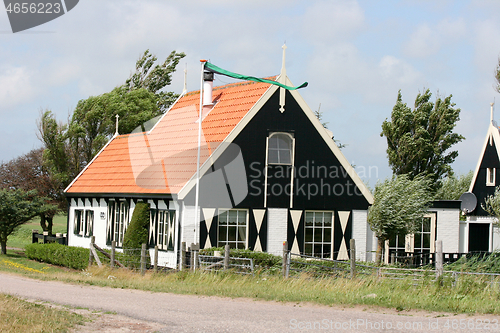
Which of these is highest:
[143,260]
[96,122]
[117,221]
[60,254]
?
[96,122]

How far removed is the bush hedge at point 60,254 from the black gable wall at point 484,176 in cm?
2119

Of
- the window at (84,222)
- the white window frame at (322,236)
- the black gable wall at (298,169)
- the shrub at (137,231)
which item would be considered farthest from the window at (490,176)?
the window at (84,222)

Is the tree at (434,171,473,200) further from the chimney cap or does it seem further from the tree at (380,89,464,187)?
the chimney cap

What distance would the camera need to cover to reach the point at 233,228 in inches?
A: 884

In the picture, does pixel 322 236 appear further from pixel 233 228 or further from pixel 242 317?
pixel 242 317

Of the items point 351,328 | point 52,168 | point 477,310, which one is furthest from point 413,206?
point 52,168

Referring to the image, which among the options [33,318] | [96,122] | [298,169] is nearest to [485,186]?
[298,169]

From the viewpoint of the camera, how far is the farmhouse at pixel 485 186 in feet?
105

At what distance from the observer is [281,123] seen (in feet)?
76.3

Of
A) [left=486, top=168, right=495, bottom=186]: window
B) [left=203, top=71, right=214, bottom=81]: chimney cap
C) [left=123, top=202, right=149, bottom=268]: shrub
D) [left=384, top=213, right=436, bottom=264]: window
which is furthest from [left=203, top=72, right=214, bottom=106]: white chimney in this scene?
[left=486, top=168, right=495, bottom=186]: window

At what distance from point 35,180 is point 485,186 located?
2861cm

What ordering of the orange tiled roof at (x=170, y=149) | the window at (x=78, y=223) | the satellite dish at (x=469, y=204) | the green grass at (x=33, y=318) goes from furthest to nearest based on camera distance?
the satellite dish at (x=469, y=204) < the window at (x=78, y=223) < the orange tiled roof at (x=170, y=149) < the green grass at (x=33, y=318)

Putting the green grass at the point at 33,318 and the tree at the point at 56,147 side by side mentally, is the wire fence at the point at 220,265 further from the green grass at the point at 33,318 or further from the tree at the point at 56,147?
the tree at the point at 56,147

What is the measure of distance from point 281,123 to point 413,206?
585 cm
